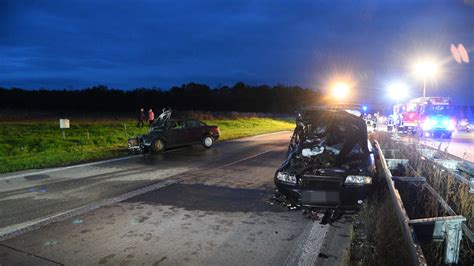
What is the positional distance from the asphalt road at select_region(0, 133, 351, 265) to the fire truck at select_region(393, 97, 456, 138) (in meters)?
18.2

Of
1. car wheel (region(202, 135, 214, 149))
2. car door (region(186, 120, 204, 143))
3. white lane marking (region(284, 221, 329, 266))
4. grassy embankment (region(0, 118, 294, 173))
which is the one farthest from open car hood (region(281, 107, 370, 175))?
grassy embankment (region(0, 118, 294, 173))

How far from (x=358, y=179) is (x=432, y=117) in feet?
69.3

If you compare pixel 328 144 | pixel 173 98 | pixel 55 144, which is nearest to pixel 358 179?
pixel 328 144

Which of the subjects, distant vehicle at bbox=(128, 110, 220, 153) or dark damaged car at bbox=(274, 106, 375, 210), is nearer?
dark damaged car at bbox=(274, 106, 375, 210)

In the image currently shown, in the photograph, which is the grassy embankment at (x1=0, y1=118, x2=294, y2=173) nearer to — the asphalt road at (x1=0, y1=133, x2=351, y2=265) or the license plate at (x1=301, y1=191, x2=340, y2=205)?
the asphalt road at (x1=0, y1=133, x2=351, y2=265)

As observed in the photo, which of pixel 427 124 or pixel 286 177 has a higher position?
pixel 427 124

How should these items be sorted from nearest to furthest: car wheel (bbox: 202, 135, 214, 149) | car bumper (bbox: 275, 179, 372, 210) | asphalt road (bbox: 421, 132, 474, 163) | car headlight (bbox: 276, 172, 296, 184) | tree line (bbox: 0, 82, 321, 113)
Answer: car bumper (bbox: 275, 179, 372, 210), car headlight (bbox: 276, 172, 296, 184), asphalt road (bbox: 421, 132, 474, 163), car wheel (bbox: 202, 135, 214, 149), tree line (bbox: 0, 82, 321, 113)

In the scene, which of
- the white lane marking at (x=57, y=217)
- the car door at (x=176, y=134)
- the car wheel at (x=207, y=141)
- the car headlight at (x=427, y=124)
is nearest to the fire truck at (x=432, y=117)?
the car headlight at (x=427, y=124)

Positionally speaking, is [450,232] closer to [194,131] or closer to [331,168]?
[331,168]

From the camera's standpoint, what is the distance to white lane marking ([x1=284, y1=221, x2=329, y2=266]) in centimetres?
468

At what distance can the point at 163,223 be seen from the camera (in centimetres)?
600

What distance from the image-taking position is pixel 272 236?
5.48 meters

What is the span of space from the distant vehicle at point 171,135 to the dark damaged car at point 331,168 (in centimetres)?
789

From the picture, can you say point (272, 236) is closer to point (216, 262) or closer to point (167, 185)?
point (216, 262)
